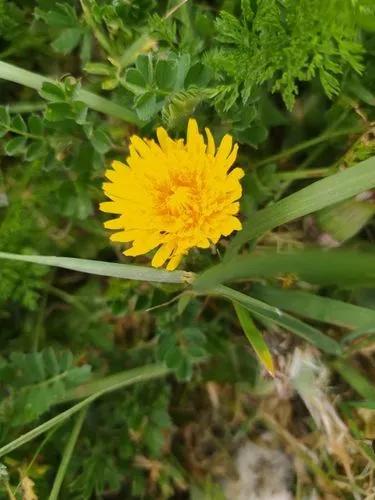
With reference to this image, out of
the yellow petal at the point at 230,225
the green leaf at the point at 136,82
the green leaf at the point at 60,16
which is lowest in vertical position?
the yellow petal at the point at 230,225

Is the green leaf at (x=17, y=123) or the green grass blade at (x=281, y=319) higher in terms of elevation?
the green leaf at (x=17, y=123)

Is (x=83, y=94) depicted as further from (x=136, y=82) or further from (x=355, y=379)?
(x=355, y=379)

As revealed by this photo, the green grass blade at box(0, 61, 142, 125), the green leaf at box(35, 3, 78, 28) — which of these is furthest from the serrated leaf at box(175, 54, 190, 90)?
the green leaf at box(35, 3, 78, 28)

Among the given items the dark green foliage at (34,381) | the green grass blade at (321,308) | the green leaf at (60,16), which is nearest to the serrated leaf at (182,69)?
the green leaf at (60,16)

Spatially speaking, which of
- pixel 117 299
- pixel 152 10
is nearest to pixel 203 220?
pixel 117 299

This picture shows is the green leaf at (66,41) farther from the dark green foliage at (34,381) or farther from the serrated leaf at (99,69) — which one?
the dark green foliage at (34,381)

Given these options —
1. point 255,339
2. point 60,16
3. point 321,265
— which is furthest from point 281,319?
point 60,16
